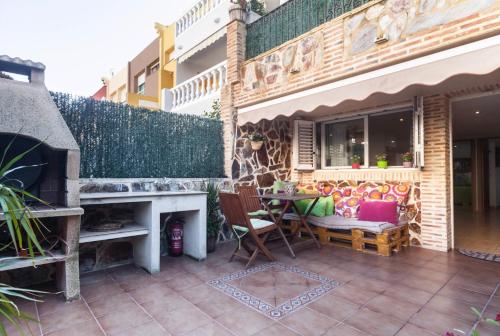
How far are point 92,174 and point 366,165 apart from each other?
6337 millimetres

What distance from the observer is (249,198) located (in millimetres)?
6766

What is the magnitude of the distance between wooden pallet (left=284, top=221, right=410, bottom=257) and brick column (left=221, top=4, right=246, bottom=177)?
9.43 feet

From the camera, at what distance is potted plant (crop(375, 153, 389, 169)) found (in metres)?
7.03

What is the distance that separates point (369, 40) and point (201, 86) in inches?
242

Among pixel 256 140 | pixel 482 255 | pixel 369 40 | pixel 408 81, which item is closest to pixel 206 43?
pixel 256 140

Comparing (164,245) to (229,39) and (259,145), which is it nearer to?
(259,145)

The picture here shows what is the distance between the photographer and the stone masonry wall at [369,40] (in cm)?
385

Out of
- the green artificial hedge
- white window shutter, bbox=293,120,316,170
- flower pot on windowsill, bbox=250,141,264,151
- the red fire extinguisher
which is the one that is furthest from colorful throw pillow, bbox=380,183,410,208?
the red fire extinguisher

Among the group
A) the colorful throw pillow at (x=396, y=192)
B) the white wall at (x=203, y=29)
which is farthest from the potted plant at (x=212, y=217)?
the white wall at (x=203, y=29)

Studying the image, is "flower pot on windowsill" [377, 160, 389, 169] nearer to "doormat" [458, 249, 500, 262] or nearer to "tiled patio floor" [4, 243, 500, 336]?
"doormat" [458, 249, 500, 262]

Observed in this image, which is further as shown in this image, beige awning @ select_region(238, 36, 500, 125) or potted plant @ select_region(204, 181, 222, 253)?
potted plant @ select_region(204, 181, 222, 253)

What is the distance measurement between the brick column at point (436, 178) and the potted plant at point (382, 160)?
39.9 inches

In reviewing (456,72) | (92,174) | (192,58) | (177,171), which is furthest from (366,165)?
(192,58)

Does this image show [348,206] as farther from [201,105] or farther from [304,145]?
[201,105]
